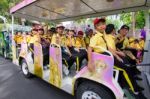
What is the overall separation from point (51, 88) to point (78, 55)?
44.1 inches

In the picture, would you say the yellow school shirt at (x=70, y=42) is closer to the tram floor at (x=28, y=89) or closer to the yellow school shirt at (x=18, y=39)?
the tram floor at (x=28, y=89)

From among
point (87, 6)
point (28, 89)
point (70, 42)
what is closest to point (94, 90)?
point (28, 89)

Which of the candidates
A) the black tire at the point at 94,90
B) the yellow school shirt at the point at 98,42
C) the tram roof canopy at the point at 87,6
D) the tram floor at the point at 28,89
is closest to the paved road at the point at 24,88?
the tram floor at the point at 28,89

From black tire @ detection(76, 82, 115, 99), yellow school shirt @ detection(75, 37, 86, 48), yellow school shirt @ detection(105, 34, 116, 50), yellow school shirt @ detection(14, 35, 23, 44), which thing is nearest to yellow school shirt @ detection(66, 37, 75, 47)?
yellow school shirt @ detection(75, 37, 86, 48)

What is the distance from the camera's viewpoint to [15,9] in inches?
238

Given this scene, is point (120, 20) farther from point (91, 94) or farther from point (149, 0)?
point (91, 94)

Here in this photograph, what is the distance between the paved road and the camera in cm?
527

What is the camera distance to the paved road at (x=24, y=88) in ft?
17.3

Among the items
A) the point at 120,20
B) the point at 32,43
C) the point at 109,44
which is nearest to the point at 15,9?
the point at 32,43

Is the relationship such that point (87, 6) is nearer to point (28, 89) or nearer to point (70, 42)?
point (70, 42)

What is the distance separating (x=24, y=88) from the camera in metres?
5.88

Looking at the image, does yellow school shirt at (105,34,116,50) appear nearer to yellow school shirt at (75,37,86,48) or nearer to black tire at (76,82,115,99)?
black tire at (76,82,115,99)

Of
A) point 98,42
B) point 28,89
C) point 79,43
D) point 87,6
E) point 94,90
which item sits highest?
point 87,6

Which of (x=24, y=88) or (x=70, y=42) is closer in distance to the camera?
(x=24, y=88)
